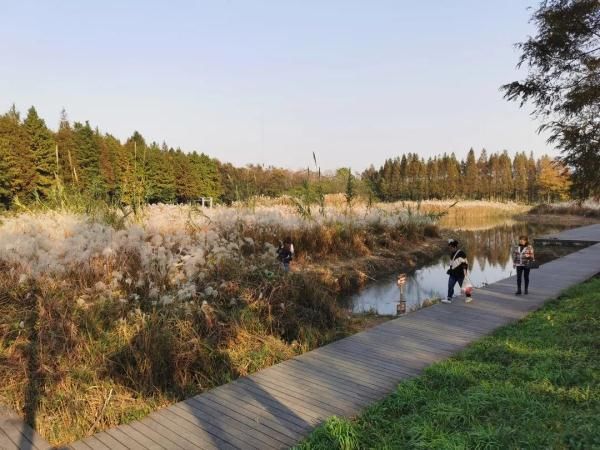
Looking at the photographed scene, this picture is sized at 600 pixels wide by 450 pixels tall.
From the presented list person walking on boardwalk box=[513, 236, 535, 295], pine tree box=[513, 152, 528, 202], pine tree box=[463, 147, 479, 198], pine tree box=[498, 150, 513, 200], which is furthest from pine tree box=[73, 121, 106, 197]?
pine tree box=[513, 152, 528, 202]

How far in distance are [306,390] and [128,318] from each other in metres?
2.62

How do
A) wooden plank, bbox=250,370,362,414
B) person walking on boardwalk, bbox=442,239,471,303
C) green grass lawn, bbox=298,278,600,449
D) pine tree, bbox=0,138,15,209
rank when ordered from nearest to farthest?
green grass lawn, bbox=298,278,600,449 → wooden plank, bbox=250,370,362,414 → person walking on boardwalk, bbox=442,239,471,303 → pine tree, bbox=0,138,15,209

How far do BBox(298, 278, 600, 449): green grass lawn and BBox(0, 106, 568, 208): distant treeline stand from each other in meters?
7.05

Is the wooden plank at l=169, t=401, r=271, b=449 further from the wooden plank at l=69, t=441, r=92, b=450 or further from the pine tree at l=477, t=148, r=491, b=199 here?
the pine tree at l=477, t=148, r=491, b=199

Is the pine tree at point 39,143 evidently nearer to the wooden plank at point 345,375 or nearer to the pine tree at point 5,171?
the pine tree at point 5,171

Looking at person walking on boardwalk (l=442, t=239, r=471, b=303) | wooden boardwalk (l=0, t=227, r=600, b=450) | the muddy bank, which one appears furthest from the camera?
the muddy bank

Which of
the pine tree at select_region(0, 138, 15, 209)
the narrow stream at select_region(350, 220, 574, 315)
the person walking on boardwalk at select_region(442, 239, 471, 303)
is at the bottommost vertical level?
the narrow stream at select_region(350, 220, 574, 315)

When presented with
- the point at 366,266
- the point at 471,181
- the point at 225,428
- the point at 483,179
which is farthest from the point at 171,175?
the point at 483,179

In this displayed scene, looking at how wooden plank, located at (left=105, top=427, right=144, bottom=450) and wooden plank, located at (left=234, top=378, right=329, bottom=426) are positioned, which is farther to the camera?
wooden plank, located at (left=234, top=378, right=329, bottom=426)

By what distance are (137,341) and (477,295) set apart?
22.0 ft

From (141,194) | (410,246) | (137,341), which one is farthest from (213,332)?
(410,246)

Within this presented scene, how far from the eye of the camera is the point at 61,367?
4516 millimetres

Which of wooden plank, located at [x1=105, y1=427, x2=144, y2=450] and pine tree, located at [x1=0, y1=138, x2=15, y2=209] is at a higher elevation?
pine tree, located at [x1=0, y1=138, x2=15, y2=209]

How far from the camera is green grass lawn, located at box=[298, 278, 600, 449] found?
3051mm
